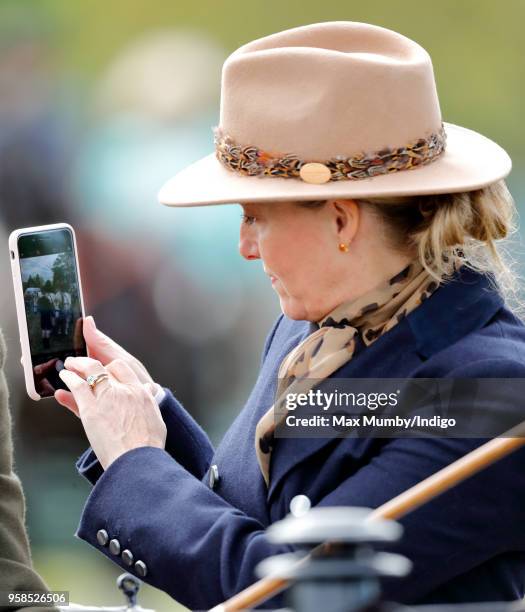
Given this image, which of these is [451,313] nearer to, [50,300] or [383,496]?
[383,496]

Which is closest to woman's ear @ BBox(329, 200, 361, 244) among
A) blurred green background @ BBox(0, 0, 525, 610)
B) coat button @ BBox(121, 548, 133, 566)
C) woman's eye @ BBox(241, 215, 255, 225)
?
woman's eye @ BBox(241, 215, 255, 225)

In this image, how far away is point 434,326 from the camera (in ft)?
6.59

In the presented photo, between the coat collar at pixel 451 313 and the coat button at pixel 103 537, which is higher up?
the coat collar at pixel 451 313

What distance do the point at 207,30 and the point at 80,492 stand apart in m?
2.13

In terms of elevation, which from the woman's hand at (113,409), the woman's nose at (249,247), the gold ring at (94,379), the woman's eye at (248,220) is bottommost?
the woman's hand at (113,409)

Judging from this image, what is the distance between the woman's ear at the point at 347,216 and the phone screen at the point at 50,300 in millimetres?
540

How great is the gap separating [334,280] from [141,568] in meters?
0.57

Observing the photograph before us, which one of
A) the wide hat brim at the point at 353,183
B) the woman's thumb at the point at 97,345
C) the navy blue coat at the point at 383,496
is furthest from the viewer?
the woman's thumb at the point at 97,345

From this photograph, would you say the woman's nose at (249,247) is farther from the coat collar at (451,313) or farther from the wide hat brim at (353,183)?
the coat collar at (451,313)

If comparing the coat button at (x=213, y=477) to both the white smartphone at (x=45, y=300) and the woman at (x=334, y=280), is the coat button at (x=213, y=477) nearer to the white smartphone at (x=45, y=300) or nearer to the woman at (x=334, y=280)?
the woman at (x=334, y=280)

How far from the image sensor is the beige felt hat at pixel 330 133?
6.59 feet

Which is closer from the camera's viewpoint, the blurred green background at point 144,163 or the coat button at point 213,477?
the coat button at point 213,477

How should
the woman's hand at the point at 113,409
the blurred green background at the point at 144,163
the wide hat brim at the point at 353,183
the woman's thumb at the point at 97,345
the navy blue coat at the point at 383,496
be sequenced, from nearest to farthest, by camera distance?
the navy blue coat at the point at 383,496 < the wide hat brim at the point at 353,183 < the woman's hand at the point at 113,409 < the woman's thumb at the point at 97,345 < the blurred green background at the point at 144,163

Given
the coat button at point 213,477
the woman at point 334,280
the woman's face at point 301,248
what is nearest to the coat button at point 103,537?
the woman at point 334,280
